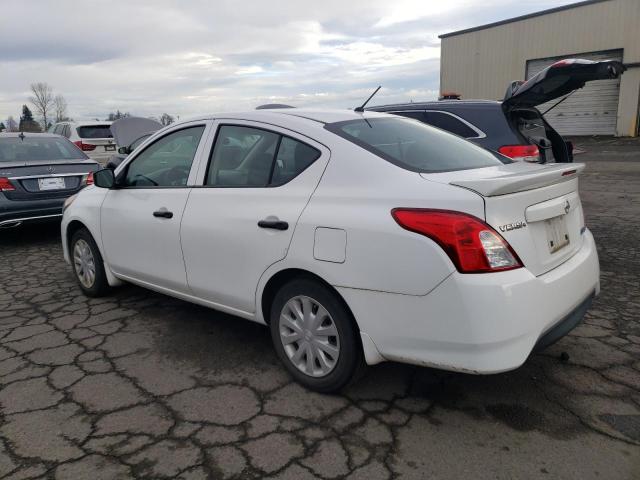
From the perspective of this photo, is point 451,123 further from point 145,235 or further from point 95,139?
point 95,139

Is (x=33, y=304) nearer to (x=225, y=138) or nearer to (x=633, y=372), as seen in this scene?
(x=225, y=138)

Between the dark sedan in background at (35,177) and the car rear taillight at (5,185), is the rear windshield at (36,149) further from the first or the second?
the car rear taillight at (5,185)

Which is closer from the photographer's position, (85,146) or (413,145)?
(413,145)

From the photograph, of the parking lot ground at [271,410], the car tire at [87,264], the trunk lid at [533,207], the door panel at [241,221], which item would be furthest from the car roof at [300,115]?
the car tire at [87,264]

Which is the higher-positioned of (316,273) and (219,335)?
(316,273)

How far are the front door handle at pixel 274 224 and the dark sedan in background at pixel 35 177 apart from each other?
4.82 meters

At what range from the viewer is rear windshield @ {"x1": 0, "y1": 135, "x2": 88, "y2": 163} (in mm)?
7066

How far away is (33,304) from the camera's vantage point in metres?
4.67

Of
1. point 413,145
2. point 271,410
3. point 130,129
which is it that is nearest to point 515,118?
point 413,145

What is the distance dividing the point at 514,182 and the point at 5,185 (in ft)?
20.5

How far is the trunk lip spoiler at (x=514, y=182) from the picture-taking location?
93.3 inches

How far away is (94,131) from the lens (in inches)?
563

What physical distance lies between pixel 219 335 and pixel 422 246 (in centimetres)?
201

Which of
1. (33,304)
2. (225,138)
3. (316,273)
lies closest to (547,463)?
(316,273)
